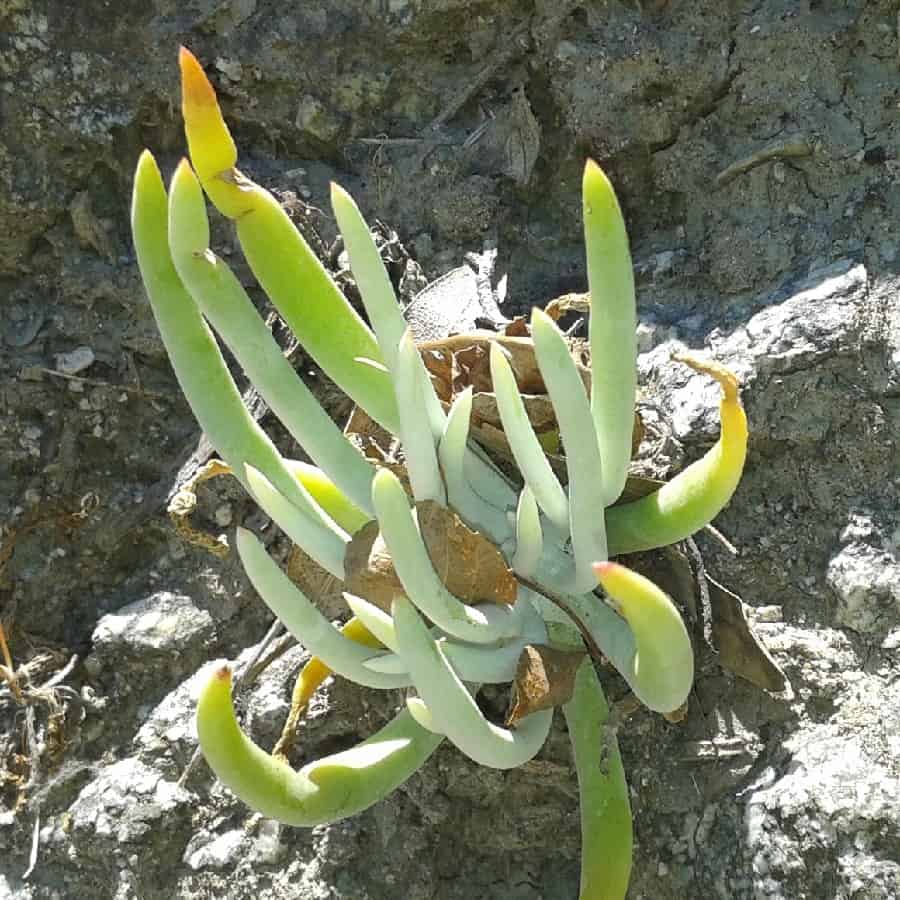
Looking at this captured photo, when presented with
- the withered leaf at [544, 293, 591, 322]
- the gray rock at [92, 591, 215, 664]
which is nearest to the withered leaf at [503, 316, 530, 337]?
the withered leaf at [544, 293, 591, 322]

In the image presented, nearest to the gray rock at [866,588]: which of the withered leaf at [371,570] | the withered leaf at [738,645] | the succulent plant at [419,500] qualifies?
the withered leaf at [738,645]

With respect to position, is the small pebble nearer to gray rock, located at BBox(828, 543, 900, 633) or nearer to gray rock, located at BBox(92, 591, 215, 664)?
gray rock, located at BBox(92, 591, 215, 664)

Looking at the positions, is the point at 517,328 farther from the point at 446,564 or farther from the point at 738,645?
the point at 738,645

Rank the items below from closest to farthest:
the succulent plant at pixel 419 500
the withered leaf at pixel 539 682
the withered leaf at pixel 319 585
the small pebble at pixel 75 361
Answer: the succulent plant at pixel 419 500 < the withered leaf at pixel 539 682 < the withered leaf at pixel 319 585 < the small pebble at pixel 75 361

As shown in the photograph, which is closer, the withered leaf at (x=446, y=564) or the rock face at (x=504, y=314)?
the withered leaf at (x=446, y=564)

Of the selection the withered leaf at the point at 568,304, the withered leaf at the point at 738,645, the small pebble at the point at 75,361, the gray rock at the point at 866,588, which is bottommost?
the withered leaf at the point at 738,645

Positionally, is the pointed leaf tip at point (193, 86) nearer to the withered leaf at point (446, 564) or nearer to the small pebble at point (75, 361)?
the withered leaf at point (446, 564)

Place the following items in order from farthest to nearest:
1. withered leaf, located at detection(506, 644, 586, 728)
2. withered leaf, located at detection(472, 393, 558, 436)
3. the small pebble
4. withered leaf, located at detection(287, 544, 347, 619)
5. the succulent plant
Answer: the small pebble < withered leaf, located at detection(287, 544, 347, 619) < withered leaf, located at detection(472, 393, 558, 436) < withered leaf, located at detection(506, 644, 586, 728) < the succulent plant
